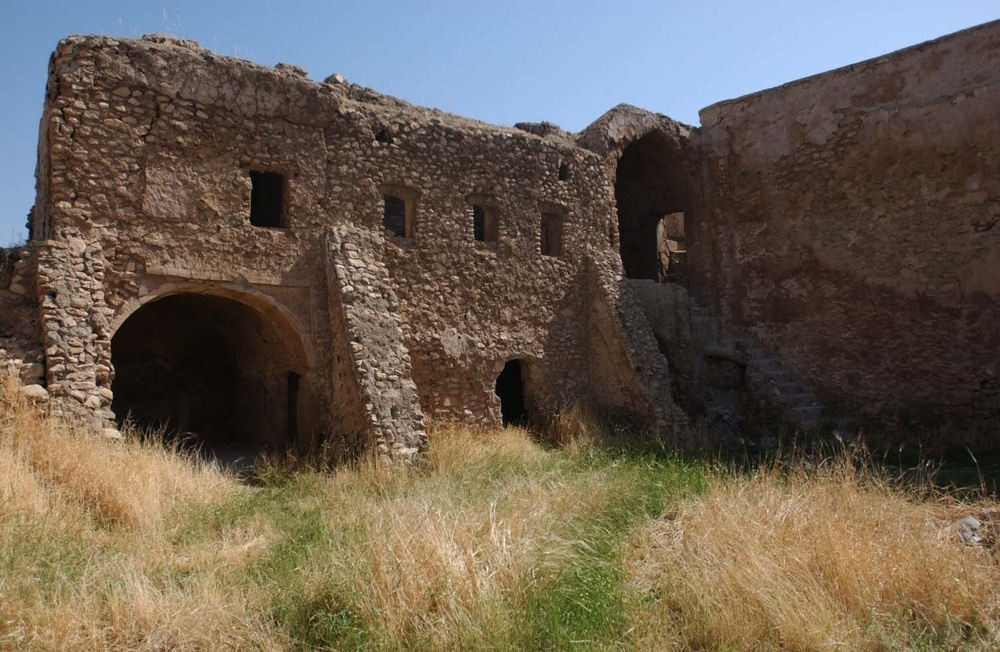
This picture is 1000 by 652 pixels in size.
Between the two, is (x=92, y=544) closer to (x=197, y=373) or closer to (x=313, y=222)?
(x=313, y=222)

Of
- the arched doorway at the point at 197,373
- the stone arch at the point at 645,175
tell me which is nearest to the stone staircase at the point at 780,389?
the stone arch at the point at 645,175

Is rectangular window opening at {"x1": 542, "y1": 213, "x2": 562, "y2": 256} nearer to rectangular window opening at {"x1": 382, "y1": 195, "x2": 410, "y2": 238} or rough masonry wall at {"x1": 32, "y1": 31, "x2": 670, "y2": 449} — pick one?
rough masonry wall at {"x1": 32, "y1": 31, "x2": 670, "y2": 449}

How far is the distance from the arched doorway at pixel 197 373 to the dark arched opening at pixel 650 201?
8.44 metres

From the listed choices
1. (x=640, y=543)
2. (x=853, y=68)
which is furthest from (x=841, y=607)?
(x=853, y=68)

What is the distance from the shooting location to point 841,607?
510 cm

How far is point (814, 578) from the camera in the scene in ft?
17.6

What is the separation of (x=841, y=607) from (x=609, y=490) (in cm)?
298

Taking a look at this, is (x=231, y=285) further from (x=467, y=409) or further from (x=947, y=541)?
(x=947, y=541)

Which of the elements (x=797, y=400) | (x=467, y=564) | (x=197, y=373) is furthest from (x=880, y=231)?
(x=197, y=373)

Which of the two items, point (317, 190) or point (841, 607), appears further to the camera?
point (317, 190)

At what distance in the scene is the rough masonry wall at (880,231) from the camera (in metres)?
12.3

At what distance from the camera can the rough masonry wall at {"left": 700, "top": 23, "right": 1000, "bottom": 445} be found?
1228 cm

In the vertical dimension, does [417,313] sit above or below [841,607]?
above

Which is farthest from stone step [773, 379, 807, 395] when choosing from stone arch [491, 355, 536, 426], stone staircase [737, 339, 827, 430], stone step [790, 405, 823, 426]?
stone arch [491, 355, 536, 426]
